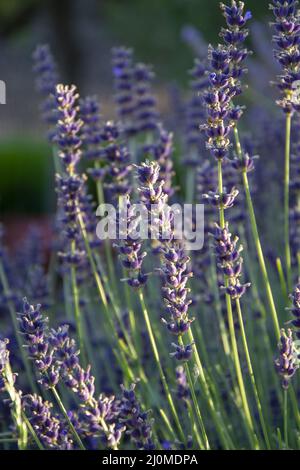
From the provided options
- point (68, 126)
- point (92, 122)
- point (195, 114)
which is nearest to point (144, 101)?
point (195, 114)

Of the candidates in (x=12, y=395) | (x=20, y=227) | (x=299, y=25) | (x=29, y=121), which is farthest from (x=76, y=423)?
(x=29, y=121)

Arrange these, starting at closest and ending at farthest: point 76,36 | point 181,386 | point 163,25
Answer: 1. point 181,386
2. point 163,25
3. point 76,36

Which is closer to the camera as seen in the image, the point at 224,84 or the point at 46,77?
the point at 224,84

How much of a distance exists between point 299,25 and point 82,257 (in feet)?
3.32

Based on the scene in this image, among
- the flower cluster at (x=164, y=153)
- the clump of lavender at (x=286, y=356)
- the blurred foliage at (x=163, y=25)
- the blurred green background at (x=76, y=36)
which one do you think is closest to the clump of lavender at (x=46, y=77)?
the flower cluster at (x=164, y=153)

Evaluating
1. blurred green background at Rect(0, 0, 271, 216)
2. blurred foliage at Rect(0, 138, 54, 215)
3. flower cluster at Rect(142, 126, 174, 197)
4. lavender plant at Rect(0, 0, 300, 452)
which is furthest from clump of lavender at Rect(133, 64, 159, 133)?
blurred foliage at Rect(0, 138, 54, 215)

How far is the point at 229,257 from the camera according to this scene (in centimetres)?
175

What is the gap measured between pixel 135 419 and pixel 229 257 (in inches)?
17.3

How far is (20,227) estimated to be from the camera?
793 cm

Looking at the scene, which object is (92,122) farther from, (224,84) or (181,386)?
(181,386)

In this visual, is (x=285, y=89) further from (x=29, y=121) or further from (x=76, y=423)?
(x=29, y=121)

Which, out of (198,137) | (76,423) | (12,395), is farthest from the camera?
(198,137)

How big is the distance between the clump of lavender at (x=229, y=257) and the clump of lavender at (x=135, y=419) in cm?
33
